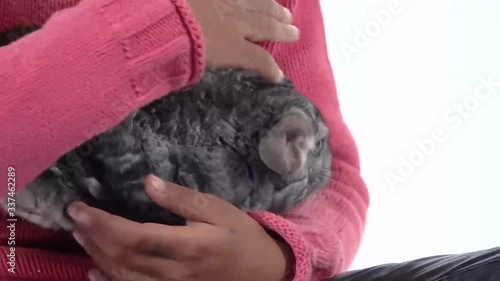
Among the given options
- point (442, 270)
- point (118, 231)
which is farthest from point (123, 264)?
point (442, 270)

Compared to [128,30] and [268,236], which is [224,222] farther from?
[128,30]

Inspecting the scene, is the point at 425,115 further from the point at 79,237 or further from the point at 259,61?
the point at 79,237

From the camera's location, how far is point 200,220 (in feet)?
1.64

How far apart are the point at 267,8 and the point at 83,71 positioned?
0.18 m

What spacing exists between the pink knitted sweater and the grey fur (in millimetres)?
30

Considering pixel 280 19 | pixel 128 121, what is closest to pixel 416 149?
pixel 280 19

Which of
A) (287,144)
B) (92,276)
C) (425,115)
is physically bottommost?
(425,115)

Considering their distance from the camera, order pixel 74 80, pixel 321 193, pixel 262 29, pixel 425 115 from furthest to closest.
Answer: pixel 425 115 < pixel 321 193 < pixel 262 29 < pixel 74 80

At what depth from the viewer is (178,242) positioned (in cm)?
48

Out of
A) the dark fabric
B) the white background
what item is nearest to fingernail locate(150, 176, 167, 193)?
the dark fabric

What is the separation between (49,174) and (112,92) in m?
0.09

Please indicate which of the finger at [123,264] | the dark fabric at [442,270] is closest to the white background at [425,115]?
the dark fabric at [442,270]

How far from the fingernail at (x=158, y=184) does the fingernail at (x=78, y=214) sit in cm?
5

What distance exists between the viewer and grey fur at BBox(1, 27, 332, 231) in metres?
0.48
